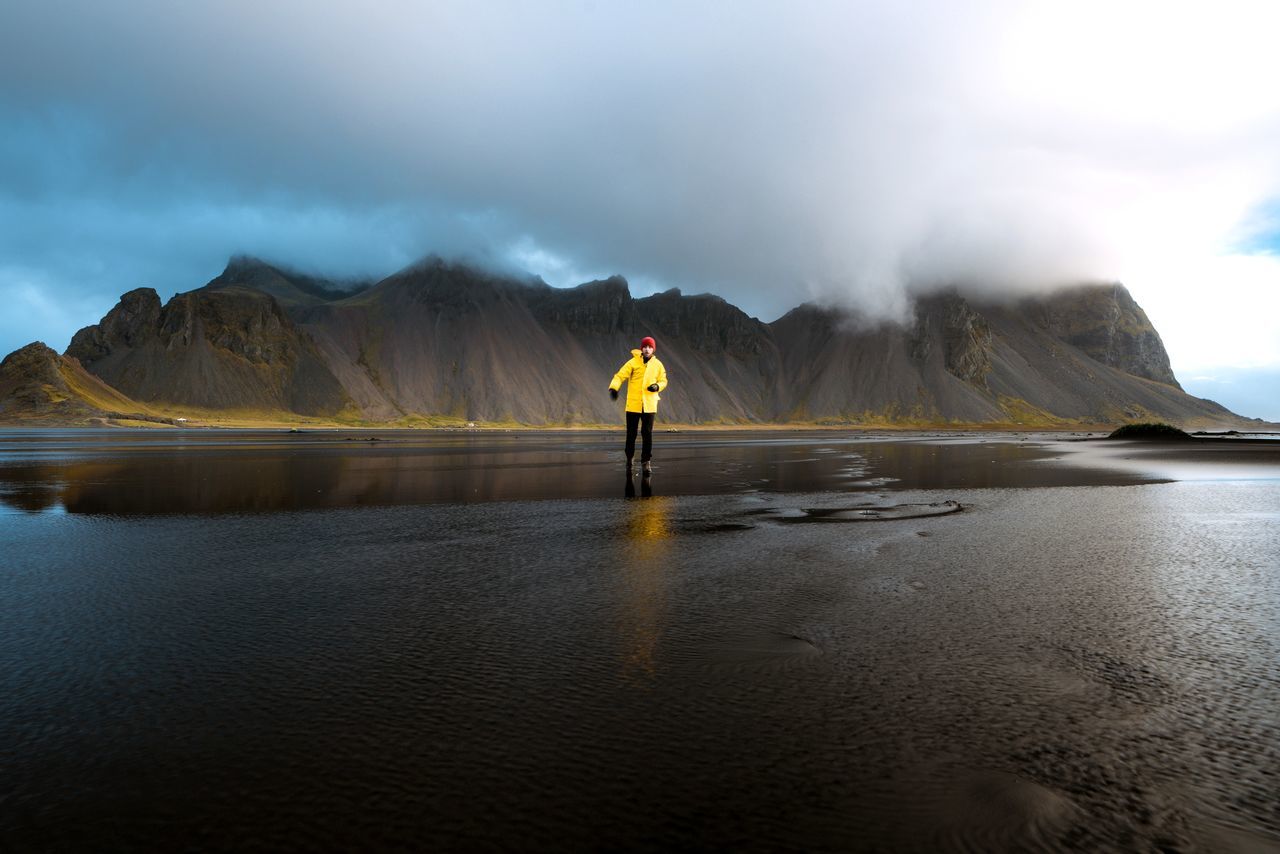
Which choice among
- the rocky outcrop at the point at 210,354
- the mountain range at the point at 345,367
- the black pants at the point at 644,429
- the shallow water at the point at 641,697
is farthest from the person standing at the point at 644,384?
the rocky outcrop at the point at 210,354

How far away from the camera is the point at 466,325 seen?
182m

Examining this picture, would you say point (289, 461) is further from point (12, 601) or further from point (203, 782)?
point (203, 782)

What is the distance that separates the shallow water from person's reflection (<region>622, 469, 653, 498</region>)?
533cm

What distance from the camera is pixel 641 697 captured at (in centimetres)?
330

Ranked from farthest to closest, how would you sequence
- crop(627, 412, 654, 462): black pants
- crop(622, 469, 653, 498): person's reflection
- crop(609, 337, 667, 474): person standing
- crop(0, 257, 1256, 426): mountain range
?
1. crop(0, 257, 1256, 426): mountain range
2. crop(627, 412, 654, 462): black pants
3. crop(609, 337, 667, 474): person standing
4. crop(622, 469, 653, 498): person's reflection

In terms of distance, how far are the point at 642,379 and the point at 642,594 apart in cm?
1246

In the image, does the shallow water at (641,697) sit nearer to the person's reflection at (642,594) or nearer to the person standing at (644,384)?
the person's reflection at (642,594)

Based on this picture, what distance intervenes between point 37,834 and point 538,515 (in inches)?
312

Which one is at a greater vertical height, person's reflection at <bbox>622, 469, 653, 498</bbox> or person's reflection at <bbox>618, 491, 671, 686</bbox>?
person's reflection at <bbox>622, 469, 653, 498</bbox>

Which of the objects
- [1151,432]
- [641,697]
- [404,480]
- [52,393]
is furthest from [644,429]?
[52,393]

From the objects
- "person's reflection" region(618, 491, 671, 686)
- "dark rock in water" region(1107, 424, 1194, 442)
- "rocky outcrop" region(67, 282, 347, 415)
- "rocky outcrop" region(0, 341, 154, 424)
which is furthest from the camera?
"rocky outcrop" region(67, 282, 347, 415)

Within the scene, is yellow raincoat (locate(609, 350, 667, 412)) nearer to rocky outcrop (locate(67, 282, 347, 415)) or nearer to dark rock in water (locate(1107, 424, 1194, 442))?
dark rock in water (locate(1107, 424, 1194, 442))

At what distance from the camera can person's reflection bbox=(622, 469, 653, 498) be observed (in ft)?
42.0

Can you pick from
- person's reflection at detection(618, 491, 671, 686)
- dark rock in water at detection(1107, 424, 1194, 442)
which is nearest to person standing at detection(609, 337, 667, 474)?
person's reflection at detection(618, 491, 671, 686)
